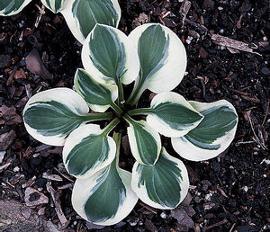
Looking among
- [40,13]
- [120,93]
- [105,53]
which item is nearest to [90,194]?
[120,93]

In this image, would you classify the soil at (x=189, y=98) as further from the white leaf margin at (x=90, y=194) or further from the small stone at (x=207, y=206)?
the white leaf margin at (x=90, y=194)

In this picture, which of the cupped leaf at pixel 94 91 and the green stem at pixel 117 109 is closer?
the cupped leaf at pixel 94 91

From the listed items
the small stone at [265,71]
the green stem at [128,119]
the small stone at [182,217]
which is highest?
the green stem at [128,119]

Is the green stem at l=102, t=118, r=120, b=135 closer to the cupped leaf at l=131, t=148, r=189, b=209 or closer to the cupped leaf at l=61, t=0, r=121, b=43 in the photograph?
the cupped leaf at l=131, t=148, r=189, b=209

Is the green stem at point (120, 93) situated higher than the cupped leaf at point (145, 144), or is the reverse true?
the green stem at point (120, 93)

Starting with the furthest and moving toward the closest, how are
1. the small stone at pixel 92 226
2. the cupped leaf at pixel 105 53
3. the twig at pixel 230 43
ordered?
the twig at pixel 230 43, the small stone at pixel 92 226, the cupped leaf at pixel 105 53

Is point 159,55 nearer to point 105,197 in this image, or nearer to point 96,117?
point 96,117

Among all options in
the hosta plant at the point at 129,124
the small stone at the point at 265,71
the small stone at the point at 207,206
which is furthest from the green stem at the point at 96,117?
the small stone at the point at 265,71

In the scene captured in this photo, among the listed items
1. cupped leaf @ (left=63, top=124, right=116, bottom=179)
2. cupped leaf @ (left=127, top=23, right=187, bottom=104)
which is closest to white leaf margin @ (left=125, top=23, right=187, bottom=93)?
cupped leaf @ (left=127, top=23, right=187, bottom=104)
